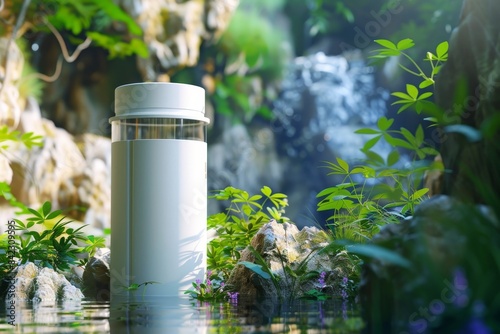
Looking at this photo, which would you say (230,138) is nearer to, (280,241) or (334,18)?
(334,18)

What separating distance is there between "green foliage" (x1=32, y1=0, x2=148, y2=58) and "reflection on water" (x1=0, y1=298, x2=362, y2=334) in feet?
21.9

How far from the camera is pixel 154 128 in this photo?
2.57 metres

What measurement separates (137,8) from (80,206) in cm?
305

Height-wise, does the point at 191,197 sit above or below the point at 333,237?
above

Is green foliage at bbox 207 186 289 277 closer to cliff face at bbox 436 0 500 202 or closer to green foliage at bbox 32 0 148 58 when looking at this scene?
cliff face at bbox 436 0 500 202

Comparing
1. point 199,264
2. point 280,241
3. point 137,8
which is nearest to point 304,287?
point 280,241

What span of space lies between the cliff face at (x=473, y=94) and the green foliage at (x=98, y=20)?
283 inches

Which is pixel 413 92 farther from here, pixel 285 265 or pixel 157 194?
pixel 157 194

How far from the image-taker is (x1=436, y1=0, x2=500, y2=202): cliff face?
1427 millimetres

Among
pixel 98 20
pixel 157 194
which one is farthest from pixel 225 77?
pixel 157 194

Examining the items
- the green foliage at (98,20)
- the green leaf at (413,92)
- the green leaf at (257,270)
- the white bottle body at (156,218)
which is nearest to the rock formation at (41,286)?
the white bottle body at (156,218)

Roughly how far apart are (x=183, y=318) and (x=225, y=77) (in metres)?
9.46

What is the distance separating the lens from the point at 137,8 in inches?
345

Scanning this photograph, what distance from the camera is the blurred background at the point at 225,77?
812cm
